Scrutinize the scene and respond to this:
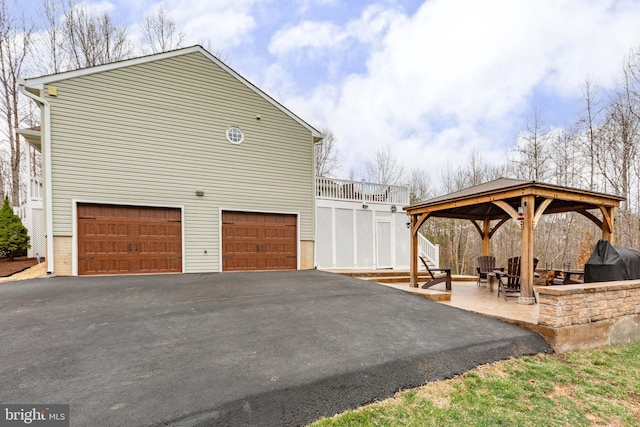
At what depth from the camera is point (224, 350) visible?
3.35 meters

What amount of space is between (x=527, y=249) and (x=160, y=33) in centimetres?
1824

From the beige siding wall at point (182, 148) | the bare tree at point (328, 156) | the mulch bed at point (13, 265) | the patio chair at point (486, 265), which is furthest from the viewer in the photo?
the bare tree at point (328, 156)

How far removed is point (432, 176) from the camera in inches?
866

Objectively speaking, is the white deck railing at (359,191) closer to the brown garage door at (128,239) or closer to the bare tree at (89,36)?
the brown garage door at (128,239)

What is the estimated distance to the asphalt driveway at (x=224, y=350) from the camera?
2445 millimetres

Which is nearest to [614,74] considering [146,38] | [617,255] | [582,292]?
[617,255]

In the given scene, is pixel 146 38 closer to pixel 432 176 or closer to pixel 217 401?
pixel 217 401

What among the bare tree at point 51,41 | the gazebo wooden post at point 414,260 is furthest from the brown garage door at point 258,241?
the bare tree at point 51,41

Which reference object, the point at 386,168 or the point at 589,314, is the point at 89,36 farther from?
the point at 589,314

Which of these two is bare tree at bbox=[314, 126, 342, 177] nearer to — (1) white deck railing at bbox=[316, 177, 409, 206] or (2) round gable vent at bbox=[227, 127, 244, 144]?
(1) white deck railing at bbox=[316, 177, 409, 206]

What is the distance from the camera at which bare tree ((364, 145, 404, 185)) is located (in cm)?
2117

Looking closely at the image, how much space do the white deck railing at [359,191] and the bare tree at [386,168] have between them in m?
8.44

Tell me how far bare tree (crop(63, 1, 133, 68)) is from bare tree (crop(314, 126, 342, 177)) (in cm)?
1224

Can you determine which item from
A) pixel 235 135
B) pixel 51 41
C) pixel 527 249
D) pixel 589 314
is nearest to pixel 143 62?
pixel 235 135
